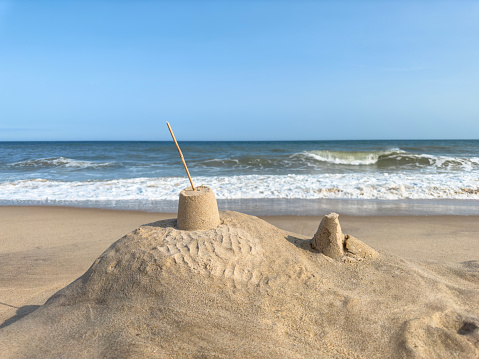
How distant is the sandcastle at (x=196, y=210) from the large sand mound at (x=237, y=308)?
0.31 ft

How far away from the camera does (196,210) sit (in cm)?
285

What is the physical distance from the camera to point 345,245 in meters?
3.18

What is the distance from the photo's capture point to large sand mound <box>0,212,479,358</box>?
7.21 feet

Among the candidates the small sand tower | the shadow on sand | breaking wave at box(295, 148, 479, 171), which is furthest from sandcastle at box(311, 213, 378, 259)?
breaking wave at box(295, 148, 479, 171)

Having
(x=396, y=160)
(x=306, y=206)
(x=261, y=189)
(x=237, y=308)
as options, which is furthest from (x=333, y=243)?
(x=396, y=160)

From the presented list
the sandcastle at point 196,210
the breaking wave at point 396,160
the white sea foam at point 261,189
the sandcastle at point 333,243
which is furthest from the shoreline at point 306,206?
the breaking wave at point 396,160

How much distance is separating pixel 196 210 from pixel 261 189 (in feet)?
23.1

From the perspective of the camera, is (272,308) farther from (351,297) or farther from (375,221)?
(375,221)

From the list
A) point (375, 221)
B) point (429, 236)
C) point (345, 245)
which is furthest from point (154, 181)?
point (345, 245)

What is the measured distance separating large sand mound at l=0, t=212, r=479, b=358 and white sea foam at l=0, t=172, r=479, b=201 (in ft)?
19.8

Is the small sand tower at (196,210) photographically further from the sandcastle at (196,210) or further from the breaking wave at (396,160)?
the breaking wave at (396,160)

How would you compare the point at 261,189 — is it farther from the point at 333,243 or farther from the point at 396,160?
the point at 396,160

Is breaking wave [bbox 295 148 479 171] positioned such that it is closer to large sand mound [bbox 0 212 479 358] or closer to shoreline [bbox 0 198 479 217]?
shoreline [bbox 0 198 479 217]

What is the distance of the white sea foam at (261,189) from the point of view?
895 centimetres
